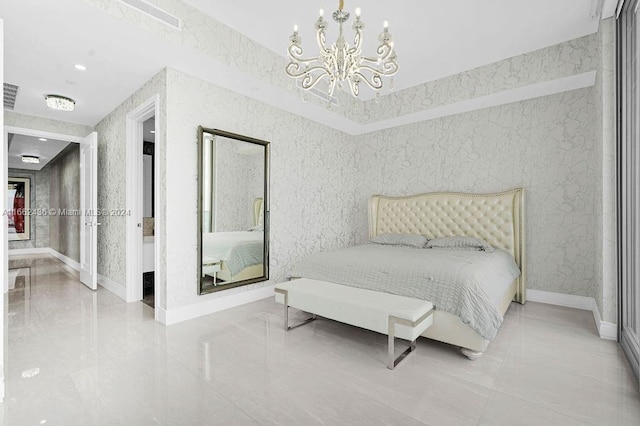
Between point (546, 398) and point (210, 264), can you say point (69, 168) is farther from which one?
point (546, 398)

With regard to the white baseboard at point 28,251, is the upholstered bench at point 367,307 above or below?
above

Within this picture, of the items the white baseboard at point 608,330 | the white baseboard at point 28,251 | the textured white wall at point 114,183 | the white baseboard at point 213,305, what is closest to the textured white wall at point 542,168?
the white baseboard at point 608,330

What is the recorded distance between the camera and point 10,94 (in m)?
3.65

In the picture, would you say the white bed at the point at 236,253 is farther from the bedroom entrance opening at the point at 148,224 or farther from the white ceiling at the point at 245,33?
the white ceiling at the point at 245,33

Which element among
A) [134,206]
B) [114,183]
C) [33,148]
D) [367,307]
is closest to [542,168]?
[367,307]

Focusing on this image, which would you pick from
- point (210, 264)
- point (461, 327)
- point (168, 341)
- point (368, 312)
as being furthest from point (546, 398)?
point (210, 264)

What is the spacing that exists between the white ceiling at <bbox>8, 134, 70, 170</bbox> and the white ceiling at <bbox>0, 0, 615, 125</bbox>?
2.51 m

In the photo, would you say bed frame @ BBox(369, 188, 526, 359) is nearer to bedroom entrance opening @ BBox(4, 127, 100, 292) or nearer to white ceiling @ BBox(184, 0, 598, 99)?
white ceiling @ BBox(184, 0, 598, 99)

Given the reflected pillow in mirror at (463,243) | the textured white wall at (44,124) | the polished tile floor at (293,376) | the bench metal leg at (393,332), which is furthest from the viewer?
the textured white wall at (44,124)

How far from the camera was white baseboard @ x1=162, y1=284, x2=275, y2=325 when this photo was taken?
3014 mm

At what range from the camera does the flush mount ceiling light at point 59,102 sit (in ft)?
12.0

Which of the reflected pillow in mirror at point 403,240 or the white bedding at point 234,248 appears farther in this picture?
the reflected pillow in mirror at point 403,240

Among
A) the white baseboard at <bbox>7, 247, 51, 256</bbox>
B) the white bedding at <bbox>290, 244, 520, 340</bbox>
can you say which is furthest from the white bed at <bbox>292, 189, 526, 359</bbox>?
the white baseboard at <bbox>7, 247, 51, 256</bbox>

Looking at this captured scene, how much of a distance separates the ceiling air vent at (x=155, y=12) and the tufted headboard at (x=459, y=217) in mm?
3465
